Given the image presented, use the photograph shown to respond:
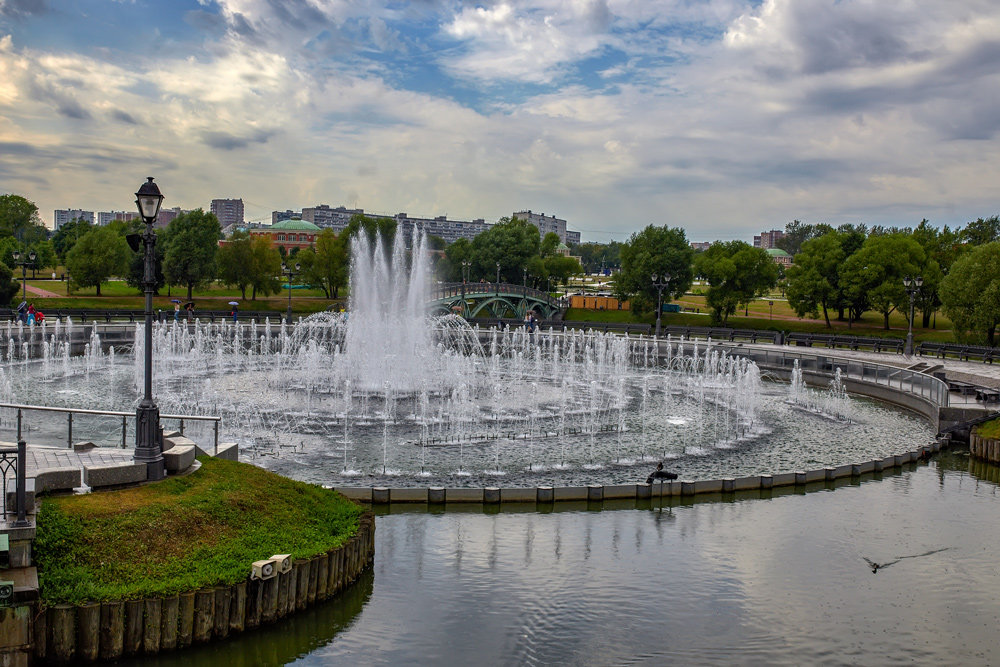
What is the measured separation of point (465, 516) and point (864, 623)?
801 centimetres

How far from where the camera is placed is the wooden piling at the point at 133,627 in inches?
427

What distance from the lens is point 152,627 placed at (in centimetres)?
1098

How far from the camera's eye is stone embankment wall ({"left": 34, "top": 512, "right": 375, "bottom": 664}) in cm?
1057

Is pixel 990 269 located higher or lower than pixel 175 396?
higher

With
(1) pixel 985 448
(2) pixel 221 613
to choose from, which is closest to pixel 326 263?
(1) pixel 985 448

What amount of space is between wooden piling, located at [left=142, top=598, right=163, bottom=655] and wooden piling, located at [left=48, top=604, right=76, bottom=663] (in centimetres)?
89

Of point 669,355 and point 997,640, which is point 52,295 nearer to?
point 669,355

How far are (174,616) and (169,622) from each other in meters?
0.10

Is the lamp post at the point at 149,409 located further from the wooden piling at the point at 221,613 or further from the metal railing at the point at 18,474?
the wooden piling at the point at 221,613

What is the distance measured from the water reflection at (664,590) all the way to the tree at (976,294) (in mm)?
33152

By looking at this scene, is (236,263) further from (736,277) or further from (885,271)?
(885,271)

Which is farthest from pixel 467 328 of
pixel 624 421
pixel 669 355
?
pixel 624 421

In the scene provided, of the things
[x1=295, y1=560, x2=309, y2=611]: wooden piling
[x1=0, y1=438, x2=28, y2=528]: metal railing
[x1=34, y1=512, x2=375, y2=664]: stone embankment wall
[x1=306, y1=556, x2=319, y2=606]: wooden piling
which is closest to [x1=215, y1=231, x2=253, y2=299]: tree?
[x1=0, y1=438, x2=28, y2=528]: metal railing

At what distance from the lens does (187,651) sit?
11242 millimetres
